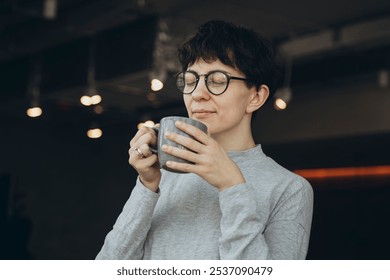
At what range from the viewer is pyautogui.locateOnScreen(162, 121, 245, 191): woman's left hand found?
2.99 feet

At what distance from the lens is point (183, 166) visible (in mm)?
915

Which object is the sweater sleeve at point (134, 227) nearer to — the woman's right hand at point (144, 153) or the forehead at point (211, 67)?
the woman's right hand at point (144, 153)

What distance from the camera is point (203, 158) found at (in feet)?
2.99

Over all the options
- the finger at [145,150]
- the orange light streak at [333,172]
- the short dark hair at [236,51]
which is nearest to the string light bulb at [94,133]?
the orange light streak at [333,172]

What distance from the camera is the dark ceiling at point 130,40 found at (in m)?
3.03

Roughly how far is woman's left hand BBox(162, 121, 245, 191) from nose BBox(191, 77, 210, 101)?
10 cm

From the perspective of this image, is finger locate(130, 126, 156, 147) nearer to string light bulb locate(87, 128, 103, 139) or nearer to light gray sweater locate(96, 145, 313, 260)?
light gray sweater locate(96, 145, 313, 260)

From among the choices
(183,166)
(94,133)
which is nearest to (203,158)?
(183,166)

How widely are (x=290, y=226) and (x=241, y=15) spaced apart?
2211mm

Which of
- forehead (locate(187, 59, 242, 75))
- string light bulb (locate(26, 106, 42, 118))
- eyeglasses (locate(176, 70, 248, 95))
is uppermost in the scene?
string light bulb (locate(26, 106, 42, 118))

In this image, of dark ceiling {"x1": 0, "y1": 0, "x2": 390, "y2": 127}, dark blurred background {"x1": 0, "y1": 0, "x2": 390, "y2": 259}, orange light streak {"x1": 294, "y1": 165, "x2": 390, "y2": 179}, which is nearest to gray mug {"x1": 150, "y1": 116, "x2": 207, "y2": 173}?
dark blurred background {"x1": 0, "y1": 0, "x2": 390, "y2": 259}

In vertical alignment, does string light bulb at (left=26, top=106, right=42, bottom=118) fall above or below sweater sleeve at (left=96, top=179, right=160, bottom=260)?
above
